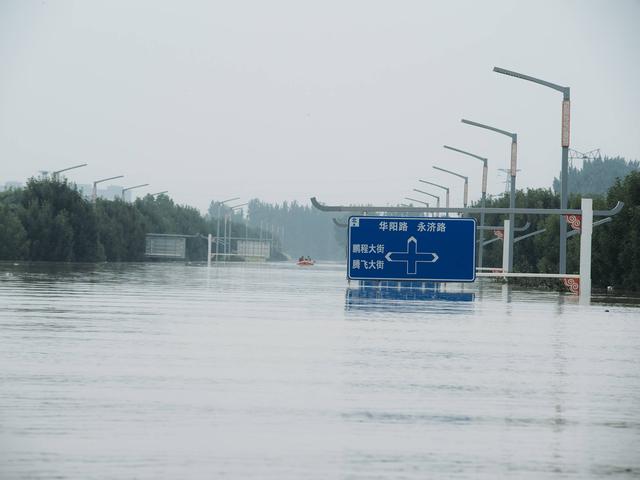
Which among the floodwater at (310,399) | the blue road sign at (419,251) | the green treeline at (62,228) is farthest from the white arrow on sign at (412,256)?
the green treeline at (62,228)

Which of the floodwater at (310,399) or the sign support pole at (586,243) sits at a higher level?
the sign support pole at (586,243)

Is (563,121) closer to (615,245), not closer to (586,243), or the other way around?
(586,243)

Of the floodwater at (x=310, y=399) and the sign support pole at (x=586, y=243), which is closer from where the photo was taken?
the floodwater at (x=310, y=399)

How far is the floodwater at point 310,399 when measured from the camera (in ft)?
27.4

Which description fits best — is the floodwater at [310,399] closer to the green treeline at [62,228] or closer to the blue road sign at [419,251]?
the blue road sign at [419,251]

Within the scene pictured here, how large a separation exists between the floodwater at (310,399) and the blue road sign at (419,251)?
62.5ft

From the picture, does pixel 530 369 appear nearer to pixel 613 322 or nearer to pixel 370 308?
pixel 613 322

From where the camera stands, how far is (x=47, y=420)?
32.3ft

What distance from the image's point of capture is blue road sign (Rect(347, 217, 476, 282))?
42.3 meters

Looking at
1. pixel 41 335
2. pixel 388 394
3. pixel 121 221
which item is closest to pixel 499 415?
pixel 388 394

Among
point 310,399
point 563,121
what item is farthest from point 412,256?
point 310,399

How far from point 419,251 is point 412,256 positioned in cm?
28

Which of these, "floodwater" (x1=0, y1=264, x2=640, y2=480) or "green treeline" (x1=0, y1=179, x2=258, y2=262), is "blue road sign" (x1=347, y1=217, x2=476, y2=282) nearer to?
"floodwater" (x1=0, y1=264, x2=640, y2=480)

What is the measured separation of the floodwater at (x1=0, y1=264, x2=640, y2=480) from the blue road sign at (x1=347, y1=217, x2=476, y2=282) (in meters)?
19.0
